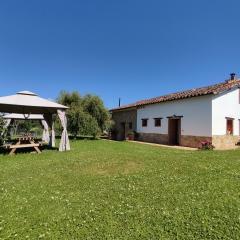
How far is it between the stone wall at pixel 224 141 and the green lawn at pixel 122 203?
815 centimetres

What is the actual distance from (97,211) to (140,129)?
1868 centimetres

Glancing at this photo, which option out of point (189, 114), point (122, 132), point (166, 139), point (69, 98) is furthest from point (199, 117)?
point (69, 98)

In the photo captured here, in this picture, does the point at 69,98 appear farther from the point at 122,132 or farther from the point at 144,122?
the point at 144,122

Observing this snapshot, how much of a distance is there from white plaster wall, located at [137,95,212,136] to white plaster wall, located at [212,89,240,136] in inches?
17.9

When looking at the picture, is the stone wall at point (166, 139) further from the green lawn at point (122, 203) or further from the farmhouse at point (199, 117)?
the green lawn at point (122, 203)

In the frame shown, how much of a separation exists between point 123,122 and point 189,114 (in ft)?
34.1

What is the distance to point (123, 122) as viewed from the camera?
2614cm

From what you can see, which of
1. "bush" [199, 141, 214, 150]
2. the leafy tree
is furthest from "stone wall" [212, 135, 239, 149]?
the leafy tree

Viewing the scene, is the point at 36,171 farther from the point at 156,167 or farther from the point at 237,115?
the point at 237,115

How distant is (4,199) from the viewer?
5.15 metres

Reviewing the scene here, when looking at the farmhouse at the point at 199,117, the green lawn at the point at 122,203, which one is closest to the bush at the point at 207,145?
the farmhouse at the point at 199,117

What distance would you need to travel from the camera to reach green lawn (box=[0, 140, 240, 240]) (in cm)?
379

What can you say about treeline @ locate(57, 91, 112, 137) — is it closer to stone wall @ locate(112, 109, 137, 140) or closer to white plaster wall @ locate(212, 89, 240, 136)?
stone wall @ locate(112, 109, 137, 140)

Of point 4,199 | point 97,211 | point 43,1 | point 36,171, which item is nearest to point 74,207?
point 97,211
